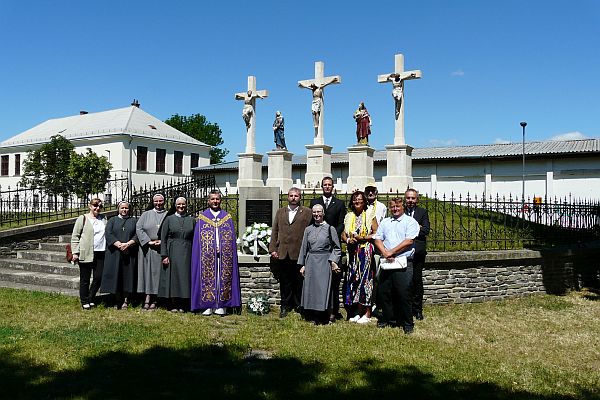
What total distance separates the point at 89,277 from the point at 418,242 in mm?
4988

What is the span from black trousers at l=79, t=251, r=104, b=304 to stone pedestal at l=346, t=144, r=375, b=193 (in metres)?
10.5

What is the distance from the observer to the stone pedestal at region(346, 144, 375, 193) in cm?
1730

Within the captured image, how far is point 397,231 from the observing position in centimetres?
679

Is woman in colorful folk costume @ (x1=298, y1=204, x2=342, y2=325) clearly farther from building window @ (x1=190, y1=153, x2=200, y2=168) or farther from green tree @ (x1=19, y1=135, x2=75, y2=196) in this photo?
building window @ (x1=190, y1=153, x2=200, y2=168)

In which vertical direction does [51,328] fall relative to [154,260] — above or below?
below

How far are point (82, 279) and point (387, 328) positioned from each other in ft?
15.1

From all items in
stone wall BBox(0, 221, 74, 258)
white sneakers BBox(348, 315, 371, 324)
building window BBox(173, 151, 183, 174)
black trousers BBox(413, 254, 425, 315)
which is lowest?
white sneakers BBox(348, 315, 371, 324)

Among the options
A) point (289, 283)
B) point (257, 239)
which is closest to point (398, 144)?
point (257, 239)

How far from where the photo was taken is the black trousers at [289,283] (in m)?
7.72

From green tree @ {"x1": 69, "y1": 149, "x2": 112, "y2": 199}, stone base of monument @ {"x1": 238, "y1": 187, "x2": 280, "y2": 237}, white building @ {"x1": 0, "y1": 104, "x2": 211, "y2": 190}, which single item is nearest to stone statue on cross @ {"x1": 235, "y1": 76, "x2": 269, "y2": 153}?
stone base of monument @ {"x1": 238, "y1": 187, "x2": 280, "y2": 237}

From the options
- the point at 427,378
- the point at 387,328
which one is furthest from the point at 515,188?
the point at 427,378

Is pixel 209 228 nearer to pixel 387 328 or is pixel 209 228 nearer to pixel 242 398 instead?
pixel 387 328

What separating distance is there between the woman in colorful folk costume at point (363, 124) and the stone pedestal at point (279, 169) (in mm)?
Answer: 3380

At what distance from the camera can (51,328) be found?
6.46 meters
